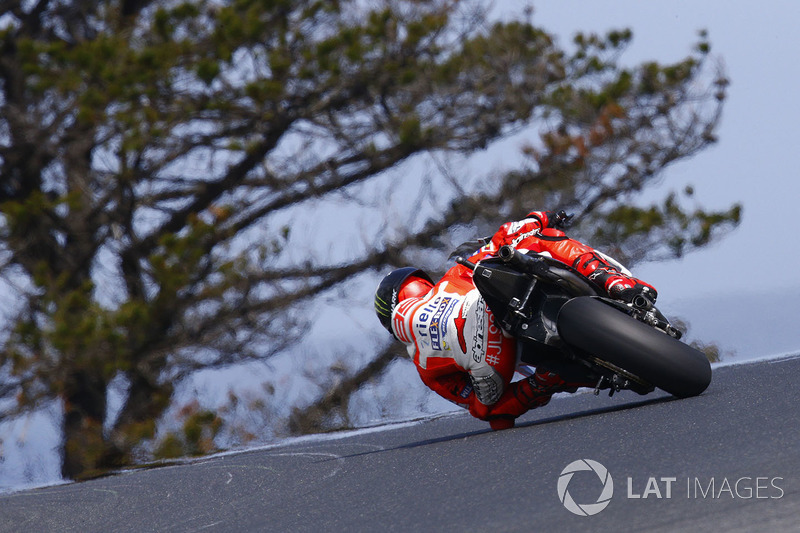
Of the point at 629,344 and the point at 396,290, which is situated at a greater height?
Answer: the point at 396,290

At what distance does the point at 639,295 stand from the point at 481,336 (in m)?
0.85

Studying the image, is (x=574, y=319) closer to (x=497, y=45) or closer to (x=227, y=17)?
(x=227, y=17)

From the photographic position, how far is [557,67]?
14117 millimetres

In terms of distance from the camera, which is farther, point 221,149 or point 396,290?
point 221,149

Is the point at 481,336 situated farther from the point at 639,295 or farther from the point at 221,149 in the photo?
the point at 221,149

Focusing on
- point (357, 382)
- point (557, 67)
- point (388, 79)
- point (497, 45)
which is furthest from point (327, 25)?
point (357, 382)

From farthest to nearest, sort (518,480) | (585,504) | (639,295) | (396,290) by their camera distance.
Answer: (396,290) < (639,295) < (518,480) < (585,504)

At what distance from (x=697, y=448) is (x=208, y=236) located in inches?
371
